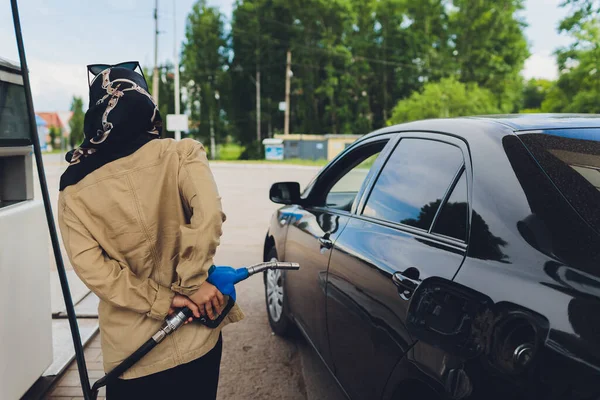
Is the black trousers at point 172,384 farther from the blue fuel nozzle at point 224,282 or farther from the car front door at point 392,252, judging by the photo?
the car front door at point 392,252

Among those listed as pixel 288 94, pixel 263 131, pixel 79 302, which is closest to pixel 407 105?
pixel 288 94

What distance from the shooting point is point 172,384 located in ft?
6.06

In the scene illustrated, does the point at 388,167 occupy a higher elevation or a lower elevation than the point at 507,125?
lower

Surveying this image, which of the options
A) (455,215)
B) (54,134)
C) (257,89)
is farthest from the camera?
(54,134)

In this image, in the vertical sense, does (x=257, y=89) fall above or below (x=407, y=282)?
below

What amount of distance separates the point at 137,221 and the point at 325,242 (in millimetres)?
1446

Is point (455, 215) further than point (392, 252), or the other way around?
point (392, 252)

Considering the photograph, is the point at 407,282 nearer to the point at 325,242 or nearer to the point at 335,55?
the point at 325,242

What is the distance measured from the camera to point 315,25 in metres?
53.9

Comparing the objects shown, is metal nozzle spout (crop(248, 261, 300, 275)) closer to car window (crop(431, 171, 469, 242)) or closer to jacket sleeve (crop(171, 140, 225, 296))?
jacket sleeve (crop(171, 140, 225, 296))

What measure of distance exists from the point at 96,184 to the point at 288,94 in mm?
51018

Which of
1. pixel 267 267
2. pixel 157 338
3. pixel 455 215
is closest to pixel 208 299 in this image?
pixel 157 338

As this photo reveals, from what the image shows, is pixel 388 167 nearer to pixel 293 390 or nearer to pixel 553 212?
pixel 553 212

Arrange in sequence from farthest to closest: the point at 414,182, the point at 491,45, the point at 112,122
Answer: the point at 491,45
the point at 414,182
the point at 112,122
